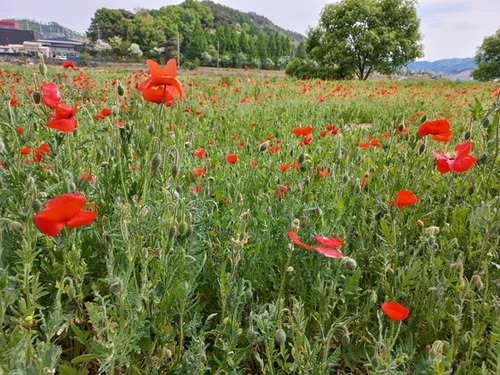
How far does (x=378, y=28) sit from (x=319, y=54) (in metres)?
5.37

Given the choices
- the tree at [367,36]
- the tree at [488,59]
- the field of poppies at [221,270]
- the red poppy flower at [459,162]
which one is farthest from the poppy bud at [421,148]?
the tree at [488,59]

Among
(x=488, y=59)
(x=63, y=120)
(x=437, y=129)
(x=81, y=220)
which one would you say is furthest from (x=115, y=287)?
(x=488, y=59)

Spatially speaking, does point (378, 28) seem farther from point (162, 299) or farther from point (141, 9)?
point (141, 9)

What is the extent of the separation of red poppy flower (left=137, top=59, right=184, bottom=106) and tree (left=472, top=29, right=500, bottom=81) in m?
56.1

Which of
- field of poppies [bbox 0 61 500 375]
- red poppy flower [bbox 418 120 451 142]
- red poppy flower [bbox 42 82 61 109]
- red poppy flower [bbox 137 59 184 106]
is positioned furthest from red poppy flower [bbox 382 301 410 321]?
red poppy flower [bbox 42 82 61 109]

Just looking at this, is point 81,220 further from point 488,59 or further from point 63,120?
point 488,59

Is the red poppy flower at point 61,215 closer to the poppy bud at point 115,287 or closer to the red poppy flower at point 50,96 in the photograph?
the poppy bud at point 115,287

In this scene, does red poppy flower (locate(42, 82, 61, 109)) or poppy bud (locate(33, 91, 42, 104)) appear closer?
red poppy flower (locate(42, 82, 61, 109))

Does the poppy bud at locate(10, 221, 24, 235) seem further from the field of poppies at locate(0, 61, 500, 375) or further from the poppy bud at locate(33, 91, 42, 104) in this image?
the poppy bud at locate(33, 91, 42, 104)

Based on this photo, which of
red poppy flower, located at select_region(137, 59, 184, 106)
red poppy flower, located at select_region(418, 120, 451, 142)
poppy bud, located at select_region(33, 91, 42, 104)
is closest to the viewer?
red poppy flower, located at select_region(137, 59, 184, 106)

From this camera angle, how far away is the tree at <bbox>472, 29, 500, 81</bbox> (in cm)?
4900

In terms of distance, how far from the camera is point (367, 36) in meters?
32.3

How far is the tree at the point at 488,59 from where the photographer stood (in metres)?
49.0

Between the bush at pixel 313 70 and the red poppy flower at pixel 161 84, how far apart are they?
31.3 meters
